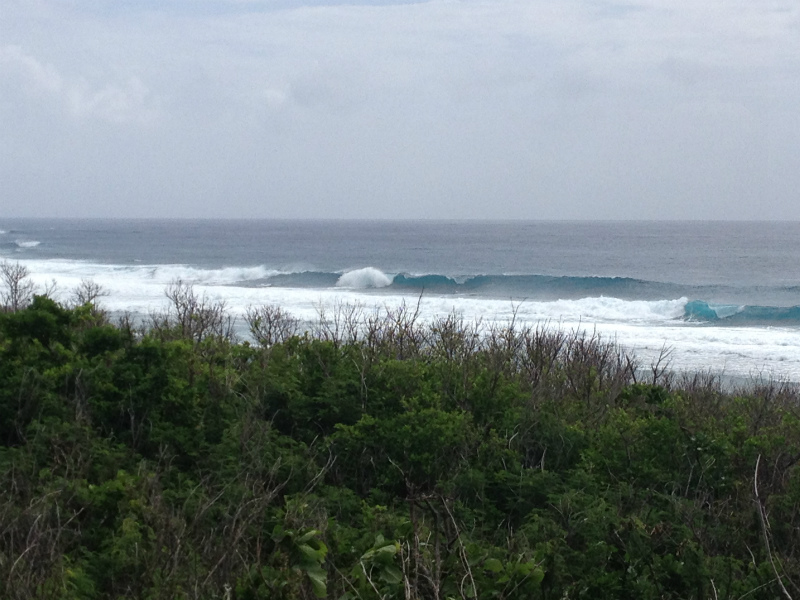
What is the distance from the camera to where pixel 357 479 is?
23.8 ft

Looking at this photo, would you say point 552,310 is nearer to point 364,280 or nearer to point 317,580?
point 364,280

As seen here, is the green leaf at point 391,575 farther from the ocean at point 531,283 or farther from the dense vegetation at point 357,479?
the ocean at point 531,283

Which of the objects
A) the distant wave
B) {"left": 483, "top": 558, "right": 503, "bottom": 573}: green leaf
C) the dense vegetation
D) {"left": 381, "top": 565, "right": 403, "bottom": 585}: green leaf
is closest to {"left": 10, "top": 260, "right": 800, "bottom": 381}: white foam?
the distant wave

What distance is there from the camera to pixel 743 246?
95.0 metres

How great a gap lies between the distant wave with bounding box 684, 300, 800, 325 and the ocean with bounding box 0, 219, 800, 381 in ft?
0.31

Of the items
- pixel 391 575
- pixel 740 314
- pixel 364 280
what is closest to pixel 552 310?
pixel 740 314

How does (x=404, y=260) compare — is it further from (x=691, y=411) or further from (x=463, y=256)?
(x=691, y=411)

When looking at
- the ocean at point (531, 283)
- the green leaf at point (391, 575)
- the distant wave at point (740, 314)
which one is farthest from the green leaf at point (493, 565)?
the distant wave at point (740, 314)

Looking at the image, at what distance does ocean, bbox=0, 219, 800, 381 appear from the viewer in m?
29.8

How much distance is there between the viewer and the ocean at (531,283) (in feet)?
97.8

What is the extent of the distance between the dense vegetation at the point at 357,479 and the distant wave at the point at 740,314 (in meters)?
30.6

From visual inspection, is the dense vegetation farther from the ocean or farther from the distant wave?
the distant wave

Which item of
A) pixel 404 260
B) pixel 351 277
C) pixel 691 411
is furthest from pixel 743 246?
pixel 691 411

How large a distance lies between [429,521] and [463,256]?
76.0 meters
